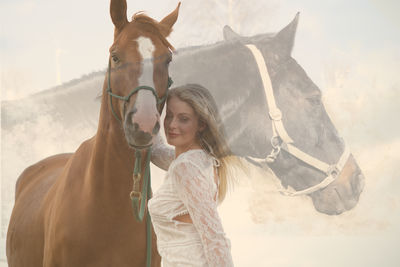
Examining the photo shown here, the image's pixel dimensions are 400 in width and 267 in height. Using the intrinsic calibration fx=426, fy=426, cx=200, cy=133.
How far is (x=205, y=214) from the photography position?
3.22 ft

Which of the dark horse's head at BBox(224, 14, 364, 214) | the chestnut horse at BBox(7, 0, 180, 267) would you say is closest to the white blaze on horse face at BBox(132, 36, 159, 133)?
the chestnut horse at BBox(7, 0, 180, 267)

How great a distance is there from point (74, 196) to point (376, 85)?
414cm

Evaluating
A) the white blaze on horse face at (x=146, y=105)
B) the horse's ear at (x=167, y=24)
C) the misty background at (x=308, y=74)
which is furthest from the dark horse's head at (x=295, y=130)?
the white blaze on horse face at (x=146, y=105)

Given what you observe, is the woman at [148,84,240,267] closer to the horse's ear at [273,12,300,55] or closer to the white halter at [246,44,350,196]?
the white halter at [246,44,350,196]

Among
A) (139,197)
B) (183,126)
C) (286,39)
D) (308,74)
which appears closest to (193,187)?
(183,126)

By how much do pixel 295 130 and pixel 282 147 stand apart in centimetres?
17

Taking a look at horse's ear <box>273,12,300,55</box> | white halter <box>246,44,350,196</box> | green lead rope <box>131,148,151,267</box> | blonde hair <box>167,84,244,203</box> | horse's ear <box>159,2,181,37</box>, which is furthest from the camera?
horse's ear <box>273,12,300,55</box>

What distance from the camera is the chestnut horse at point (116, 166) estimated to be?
1.20m

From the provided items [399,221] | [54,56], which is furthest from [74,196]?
[399,221]

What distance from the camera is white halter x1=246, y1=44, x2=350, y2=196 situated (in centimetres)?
310

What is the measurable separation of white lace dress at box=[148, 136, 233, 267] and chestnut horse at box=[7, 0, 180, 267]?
0.51 feet

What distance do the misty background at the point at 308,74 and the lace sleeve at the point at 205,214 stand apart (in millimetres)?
2854

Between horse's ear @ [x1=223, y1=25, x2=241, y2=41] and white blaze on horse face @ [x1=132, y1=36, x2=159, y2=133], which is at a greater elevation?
horse's ear @ [x1=223, y1=25, x2=241, y2=41]

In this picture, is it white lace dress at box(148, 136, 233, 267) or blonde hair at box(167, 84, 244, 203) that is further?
blonde hair at box(167, 84, 244, 203)
